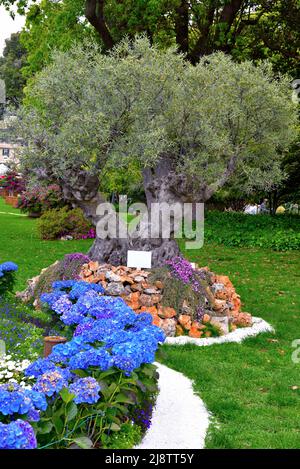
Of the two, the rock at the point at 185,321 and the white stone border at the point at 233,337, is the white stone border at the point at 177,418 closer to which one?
the white stone border at the point at 233,337

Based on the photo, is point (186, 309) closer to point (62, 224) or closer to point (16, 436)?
point (16, 436)

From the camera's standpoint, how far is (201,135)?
8.57 m

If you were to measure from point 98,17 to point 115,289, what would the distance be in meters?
9.98

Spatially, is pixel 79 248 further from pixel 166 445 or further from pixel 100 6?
pixel 166 445

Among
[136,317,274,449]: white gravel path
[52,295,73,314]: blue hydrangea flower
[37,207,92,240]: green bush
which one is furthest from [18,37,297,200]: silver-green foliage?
[37,207,92,240]: green bush

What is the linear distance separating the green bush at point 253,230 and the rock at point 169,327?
10.0m

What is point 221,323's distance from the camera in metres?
7.96

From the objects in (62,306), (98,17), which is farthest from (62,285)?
(98,17)

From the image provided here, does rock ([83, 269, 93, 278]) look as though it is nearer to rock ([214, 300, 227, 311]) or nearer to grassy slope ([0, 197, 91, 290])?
rock ([214, 300, 227, 311])

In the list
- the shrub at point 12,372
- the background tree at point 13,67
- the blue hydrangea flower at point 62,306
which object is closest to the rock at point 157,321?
the blue hydrangea flower at point 62,306

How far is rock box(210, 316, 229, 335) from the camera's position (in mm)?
7934

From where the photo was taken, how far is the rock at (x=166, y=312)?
776 centimetres

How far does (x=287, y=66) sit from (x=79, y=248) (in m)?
8.45
